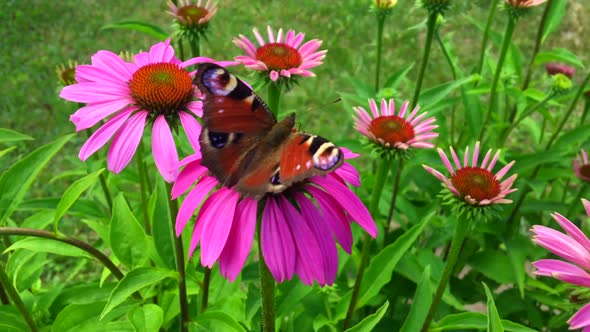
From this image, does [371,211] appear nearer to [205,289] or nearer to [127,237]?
[205,289]

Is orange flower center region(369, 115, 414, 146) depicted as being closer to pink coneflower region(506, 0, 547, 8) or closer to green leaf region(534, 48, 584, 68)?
pink coneflower region(506, 0, 547, 8)

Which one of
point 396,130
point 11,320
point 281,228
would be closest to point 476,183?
point 396,130

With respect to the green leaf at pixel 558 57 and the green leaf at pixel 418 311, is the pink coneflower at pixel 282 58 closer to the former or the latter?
the green leaf at pixel 418 311

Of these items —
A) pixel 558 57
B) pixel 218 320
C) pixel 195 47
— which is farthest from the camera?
pixel 558 57

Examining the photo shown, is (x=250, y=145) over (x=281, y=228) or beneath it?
over

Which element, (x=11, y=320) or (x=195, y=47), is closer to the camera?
(x=11, y=320)

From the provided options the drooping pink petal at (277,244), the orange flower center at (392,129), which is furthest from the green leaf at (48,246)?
the orange flower center at (392,129)

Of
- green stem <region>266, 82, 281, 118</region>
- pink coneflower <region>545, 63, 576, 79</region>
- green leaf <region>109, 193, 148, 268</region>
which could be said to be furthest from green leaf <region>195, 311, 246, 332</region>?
pink coneflower <region>545, 63, 576, 79</region>

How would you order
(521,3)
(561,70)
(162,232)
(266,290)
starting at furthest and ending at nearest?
(561,70) < (521,3) < (162,232) < (266,290)
